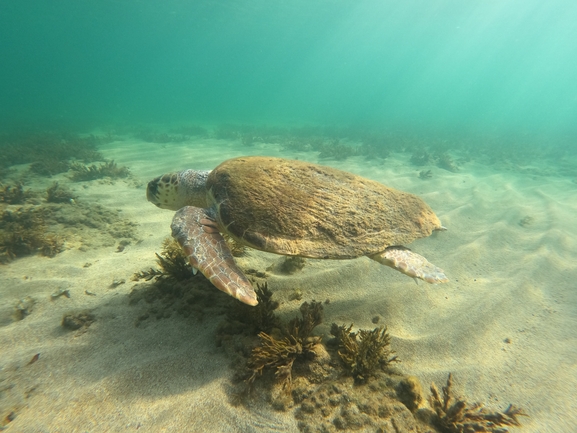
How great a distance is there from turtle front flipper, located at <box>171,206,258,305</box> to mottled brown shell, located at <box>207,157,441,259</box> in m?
0.23

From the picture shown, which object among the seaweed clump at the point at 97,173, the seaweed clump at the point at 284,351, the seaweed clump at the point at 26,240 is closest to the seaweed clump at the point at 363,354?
the seaweed clump at the point at 284,351

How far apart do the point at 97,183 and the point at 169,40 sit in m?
103

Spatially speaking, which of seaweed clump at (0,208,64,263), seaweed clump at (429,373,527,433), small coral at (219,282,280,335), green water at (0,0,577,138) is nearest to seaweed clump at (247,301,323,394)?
small coral at (219,282,280,335)

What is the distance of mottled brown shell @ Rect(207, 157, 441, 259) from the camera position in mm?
2617

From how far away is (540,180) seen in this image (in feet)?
34.3

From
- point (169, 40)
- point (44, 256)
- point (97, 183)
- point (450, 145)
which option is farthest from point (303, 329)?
point (169, 40)

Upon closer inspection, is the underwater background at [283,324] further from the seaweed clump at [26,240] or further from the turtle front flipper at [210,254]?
the turtle front flipper at [210,254]

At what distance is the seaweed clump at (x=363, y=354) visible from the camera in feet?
7.29

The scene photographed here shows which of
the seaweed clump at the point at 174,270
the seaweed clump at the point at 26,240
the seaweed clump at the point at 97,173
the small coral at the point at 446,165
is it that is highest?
the seaweed clump at the point at 97,173

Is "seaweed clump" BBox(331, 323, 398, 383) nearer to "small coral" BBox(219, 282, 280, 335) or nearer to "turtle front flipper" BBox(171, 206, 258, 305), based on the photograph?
"small coral" BBox(219, 282, 280, 335)

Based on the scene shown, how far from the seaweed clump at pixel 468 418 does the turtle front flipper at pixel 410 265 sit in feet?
3.43

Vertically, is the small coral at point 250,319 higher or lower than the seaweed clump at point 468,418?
higher

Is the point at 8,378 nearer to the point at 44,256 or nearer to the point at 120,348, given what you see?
the point at 120,348

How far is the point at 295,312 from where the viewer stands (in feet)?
10.0
